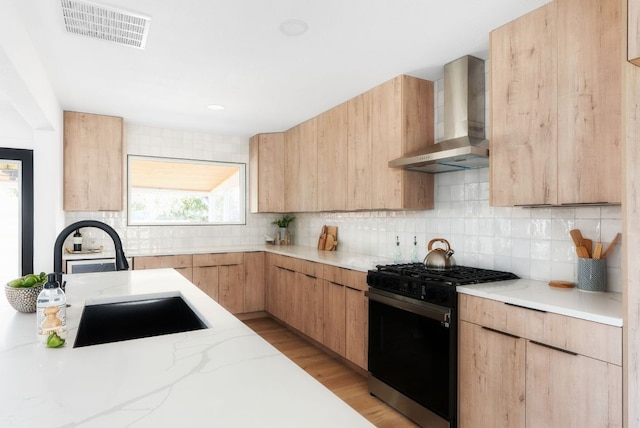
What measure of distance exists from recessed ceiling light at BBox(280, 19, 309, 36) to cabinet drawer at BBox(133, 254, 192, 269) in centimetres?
285

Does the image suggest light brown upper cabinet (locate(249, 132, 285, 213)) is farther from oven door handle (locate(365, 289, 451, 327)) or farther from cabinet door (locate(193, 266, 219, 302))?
oven door handle (locate(365, 289, 451, 327))

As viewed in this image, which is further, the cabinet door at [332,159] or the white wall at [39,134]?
the cabinet door at [332,159]

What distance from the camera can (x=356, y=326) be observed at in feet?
10.0

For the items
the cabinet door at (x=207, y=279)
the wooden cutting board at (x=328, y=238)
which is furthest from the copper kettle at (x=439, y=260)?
the cabinet door at (x=207, y=279)

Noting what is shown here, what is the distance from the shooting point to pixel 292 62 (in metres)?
2.75

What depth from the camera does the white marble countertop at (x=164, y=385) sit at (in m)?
0.70

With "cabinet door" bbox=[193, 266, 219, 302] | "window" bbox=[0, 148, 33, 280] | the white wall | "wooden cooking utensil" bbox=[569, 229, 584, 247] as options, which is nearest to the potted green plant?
"cabinet door" bbox=[193, 266, 219, 302]

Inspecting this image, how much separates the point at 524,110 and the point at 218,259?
351cm

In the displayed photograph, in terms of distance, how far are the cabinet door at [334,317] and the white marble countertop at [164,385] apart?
209 centimetres

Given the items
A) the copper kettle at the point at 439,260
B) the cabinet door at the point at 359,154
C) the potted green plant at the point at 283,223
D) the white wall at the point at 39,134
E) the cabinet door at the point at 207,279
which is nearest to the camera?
the white wall at the point at 39,134

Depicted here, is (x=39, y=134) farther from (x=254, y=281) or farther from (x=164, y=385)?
(x=164, y=385)

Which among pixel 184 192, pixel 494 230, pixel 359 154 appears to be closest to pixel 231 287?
pixel 184 192

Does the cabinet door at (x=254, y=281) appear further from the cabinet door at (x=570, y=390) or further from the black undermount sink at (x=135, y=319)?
the cabinet door at (x=570, y=390)

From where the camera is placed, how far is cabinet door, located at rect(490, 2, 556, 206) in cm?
199
